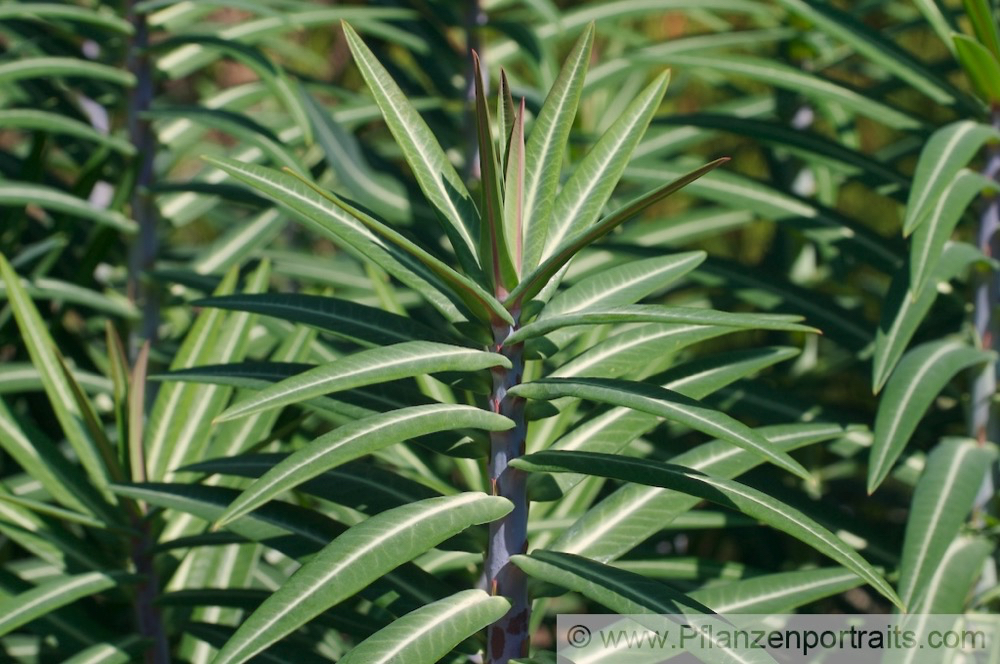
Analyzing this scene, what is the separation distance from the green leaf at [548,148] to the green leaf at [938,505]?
1.06 feet

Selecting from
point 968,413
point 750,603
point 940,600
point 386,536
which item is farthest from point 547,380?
point 968,413

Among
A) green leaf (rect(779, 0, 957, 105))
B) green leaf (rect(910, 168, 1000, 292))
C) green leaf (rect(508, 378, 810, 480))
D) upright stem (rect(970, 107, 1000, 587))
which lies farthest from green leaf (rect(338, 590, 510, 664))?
green leaf (rect(779, 0, 957, 105))

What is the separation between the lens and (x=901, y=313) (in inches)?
27.2

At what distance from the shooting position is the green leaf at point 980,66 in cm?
73

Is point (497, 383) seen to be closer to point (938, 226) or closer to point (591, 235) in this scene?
point (591, 235)

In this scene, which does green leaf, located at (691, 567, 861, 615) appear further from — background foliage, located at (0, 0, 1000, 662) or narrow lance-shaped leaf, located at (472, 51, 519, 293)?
narrow lance-shaped leaf, located at (472, 51, 519, 293)

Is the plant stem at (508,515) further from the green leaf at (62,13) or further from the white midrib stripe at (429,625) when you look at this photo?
the green leaf at (62,13)

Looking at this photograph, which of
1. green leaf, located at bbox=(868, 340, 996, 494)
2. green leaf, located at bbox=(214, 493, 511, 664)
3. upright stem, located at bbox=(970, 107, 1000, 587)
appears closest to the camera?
green leaf, located at bbox=(214, 493, 511, 664)

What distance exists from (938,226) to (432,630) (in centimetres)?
46

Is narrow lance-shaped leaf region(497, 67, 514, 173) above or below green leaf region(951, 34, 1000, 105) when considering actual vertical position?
below

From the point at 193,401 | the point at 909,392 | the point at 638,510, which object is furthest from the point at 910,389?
the point at 193,401

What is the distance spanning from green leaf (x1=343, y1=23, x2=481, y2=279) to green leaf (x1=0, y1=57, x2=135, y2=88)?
0.41m

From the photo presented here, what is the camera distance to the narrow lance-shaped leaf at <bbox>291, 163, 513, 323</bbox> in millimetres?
461

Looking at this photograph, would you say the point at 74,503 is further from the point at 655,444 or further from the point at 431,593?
the point at 655,444
